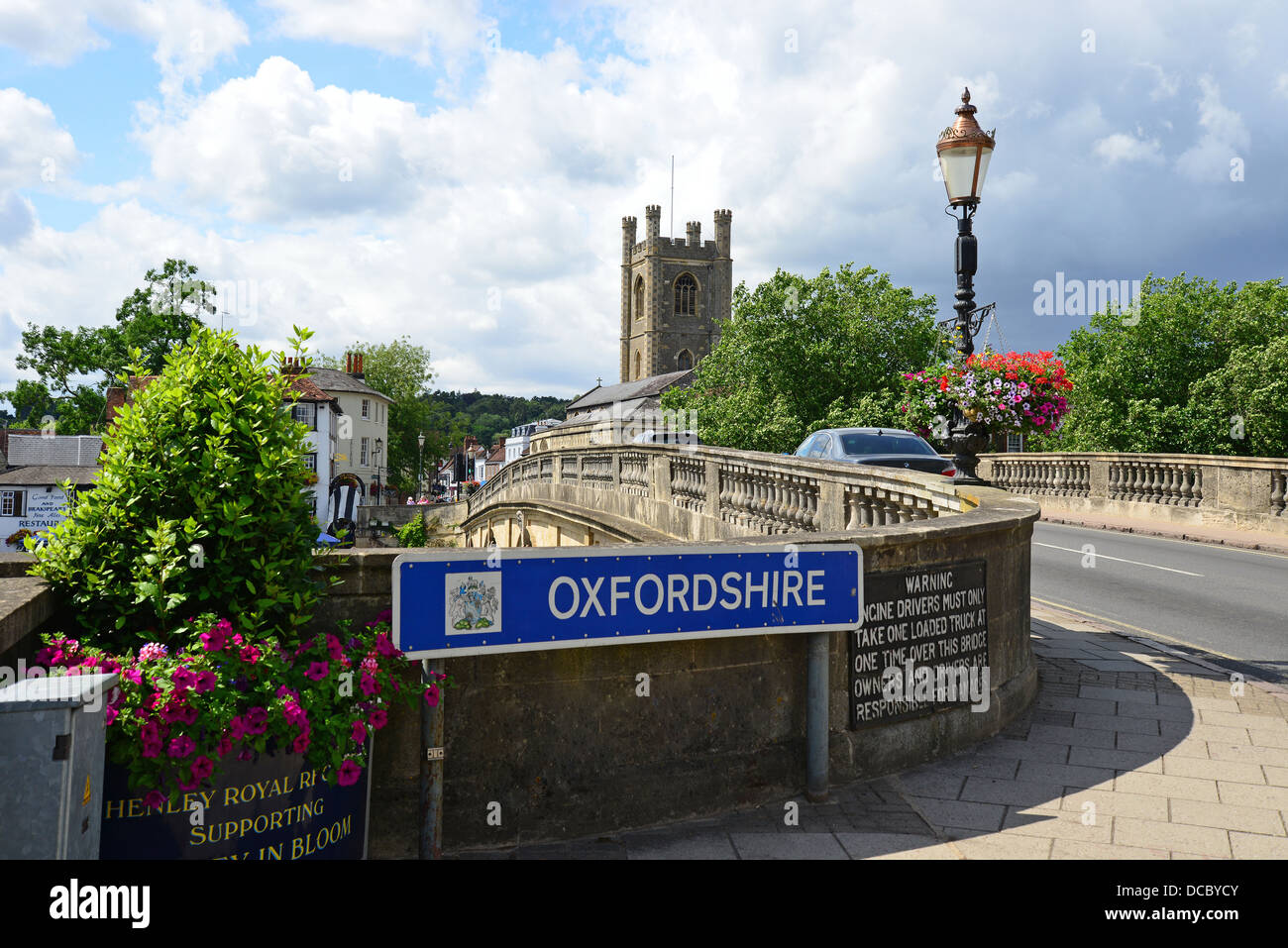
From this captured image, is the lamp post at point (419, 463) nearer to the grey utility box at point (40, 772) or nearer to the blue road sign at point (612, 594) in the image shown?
the blue road sign at point (612, 594)

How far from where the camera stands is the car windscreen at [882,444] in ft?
42.0

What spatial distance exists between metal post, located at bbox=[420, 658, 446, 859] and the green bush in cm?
63

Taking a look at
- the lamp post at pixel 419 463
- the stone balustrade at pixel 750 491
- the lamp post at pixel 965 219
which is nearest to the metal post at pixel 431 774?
the stone balustrade at pixel 750 491

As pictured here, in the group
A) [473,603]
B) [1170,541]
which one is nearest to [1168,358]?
[1170,541]

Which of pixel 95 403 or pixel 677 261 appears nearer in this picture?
pixel 95 403

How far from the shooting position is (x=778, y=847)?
419cm

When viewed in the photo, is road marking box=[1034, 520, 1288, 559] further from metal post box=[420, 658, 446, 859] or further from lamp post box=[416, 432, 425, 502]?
lamp post box=[416, 432, 425, 502]

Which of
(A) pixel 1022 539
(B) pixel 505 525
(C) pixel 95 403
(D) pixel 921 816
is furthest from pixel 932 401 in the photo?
(C) pixel 95 403

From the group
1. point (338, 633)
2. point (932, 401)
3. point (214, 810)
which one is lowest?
point (214, 810)

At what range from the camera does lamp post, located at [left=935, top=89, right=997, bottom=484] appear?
9352mm

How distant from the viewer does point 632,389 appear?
98.2 metres

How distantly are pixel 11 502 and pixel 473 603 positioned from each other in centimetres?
6362

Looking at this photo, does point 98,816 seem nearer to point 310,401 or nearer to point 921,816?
point 921,816
